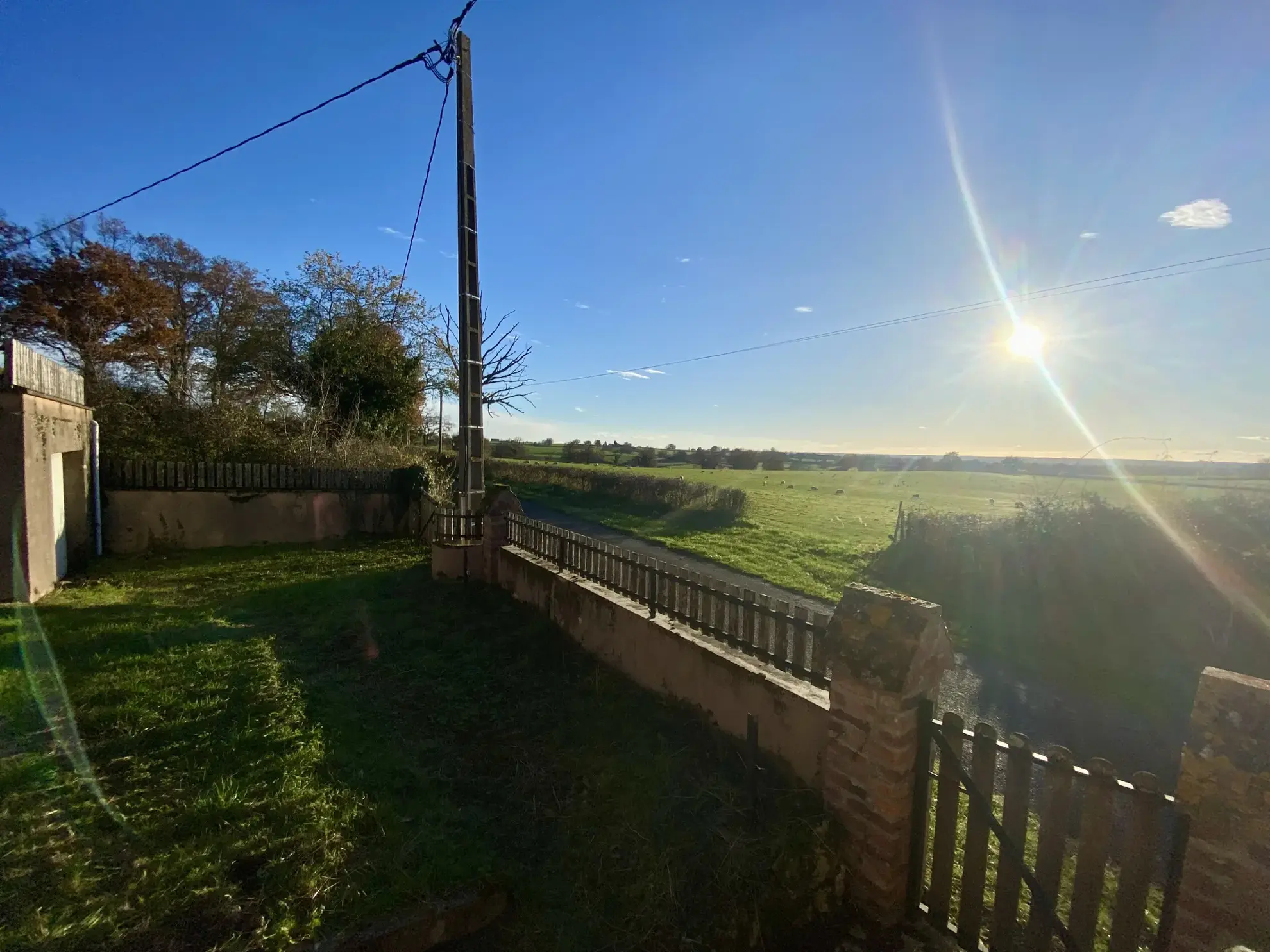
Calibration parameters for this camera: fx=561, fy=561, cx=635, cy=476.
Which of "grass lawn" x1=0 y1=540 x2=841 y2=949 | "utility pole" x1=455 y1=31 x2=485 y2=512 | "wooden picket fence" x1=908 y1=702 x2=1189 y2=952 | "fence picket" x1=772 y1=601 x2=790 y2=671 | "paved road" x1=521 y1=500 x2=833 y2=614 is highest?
"utility pole" x1=455 y1=31 x2=485 y2=512

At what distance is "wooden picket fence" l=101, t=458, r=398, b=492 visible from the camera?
11.2 meters

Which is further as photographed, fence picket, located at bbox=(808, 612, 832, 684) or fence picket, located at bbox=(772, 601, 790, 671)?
fence picket, located at bbox=(772, 601, 790, 671)

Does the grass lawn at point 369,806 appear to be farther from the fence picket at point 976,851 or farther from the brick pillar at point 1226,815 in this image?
the brick pillar at point 1226,815

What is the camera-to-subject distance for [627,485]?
2281 cm

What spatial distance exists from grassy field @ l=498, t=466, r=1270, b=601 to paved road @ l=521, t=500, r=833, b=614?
299 millimetres

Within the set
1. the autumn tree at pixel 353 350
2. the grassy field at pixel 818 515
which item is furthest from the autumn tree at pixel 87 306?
the grassy field at pixel 818 515

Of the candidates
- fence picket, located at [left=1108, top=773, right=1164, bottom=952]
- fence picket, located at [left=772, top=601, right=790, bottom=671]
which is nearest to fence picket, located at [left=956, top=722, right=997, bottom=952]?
fence picket, located at [left=1108, top=773, right=1164, bottom=952]

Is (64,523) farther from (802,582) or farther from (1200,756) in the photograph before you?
(1200,756)

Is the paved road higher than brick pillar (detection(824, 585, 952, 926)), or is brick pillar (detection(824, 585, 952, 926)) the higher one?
brick pillar (detection(824, 585, 952, 926))

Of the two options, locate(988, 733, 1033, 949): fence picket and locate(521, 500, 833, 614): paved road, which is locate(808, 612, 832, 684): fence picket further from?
locate(988, 733, 1033, 949): fence picket

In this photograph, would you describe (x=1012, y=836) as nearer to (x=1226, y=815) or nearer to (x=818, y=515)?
(x=1226, y=815)

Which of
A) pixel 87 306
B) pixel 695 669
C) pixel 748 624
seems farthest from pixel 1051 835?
pixel 87 306

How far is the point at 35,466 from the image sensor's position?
7.55 metres

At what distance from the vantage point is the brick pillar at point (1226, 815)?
2023 millimetres
